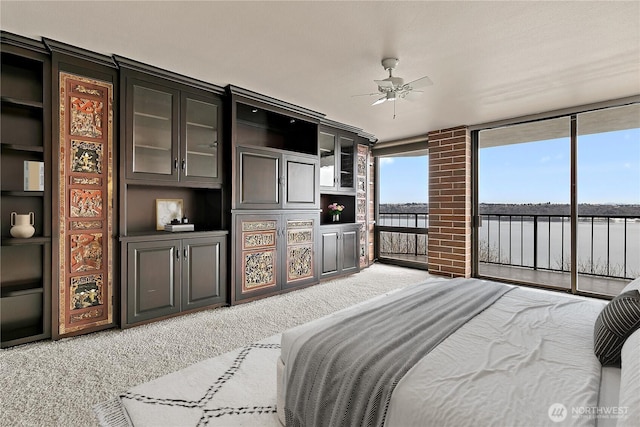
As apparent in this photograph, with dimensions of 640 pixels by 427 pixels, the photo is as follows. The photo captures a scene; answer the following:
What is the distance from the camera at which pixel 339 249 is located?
510cm

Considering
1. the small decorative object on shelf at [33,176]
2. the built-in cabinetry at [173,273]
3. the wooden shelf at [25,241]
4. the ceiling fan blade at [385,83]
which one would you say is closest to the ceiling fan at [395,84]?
the ceiling fan blade at [385,83]

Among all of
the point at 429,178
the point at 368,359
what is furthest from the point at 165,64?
the point at 429,178

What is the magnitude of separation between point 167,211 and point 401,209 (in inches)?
178

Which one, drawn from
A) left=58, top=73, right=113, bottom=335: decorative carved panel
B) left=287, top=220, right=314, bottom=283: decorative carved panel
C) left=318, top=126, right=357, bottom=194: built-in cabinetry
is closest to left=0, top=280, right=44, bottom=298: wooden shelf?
left=58, top=73, right=113, bottom=335: decorative carved panel

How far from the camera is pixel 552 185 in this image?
4.59m

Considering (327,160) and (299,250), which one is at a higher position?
(327,160)

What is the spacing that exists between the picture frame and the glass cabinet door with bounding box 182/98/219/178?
0.49 metres

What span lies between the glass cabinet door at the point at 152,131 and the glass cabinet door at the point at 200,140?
183 mm

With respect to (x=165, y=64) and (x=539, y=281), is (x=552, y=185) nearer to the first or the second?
(x=539, y=281)

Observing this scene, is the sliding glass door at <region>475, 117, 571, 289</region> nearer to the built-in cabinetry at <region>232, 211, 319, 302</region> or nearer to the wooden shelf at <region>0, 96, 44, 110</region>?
the built-in cabinetry at <region>232, 211, 319, 302</region>

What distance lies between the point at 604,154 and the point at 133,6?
544cm

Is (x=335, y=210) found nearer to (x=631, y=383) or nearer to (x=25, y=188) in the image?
(x=25, y=188)

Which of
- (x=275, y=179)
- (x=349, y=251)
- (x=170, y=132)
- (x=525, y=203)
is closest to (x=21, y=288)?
(x=170, y=132)

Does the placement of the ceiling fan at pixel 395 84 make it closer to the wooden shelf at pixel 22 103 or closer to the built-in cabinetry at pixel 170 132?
the built-in cabinetry at pixel 170 132
